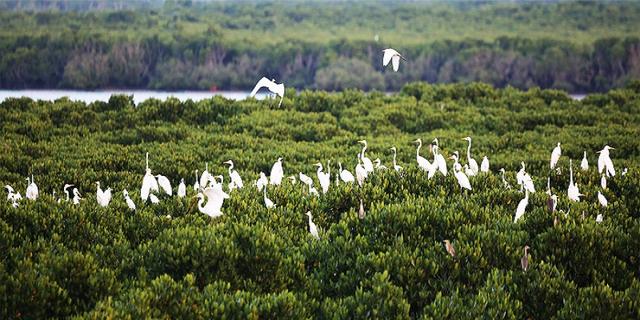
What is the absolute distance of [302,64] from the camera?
229 feet

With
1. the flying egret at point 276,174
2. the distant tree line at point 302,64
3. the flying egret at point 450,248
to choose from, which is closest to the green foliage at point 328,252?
the flying egret at point 450,248

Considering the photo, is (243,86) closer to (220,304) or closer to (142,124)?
(142,124)

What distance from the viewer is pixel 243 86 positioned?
62.5 meters

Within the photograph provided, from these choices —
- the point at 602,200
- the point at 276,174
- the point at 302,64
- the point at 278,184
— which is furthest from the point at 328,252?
the point at 302,64

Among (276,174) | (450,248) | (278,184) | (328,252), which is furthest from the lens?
(278,184)

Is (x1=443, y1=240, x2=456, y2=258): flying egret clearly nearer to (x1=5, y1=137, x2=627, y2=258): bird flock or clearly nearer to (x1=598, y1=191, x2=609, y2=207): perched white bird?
(x1=5, y1=137, x2=627, y2=258): bird flock

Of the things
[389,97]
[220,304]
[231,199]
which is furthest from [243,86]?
[220,304]

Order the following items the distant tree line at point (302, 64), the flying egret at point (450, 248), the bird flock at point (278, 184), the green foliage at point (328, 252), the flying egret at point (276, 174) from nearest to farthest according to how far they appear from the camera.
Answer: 1. the green foliage at point (328, 252)
2. the flying egret at point (450, 248)
3. the bird flock at point (278, 184)
4. the flying egret at point (276, 174)
5. the distant tree line at point (302, 64)

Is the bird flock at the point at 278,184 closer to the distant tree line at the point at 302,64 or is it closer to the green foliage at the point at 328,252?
the green foliage at the point at 328,252

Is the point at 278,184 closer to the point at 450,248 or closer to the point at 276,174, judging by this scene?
the point at 276,174

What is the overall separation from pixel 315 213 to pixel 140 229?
9.48 feet

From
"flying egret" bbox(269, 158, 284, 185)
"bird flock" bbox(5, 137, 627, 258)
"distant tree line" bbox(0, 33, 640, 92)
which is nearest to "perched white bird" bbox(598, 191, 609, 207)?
"bird flock" bbox(5, 137, 627, 258)

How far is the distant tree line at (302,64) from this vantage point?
57128mm

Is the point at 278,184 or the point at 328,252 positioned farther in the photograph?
the point at 278,184
